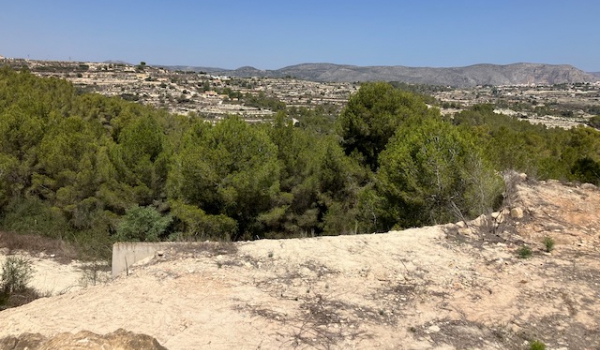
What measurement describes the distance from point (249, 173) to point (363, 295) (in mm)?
7418

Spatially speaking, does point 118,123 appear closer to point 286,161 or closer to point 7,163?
point 7,163

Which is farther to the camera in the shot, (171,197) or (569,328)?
(171,197)

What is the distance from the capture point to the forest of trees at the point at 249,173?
12.1 meters

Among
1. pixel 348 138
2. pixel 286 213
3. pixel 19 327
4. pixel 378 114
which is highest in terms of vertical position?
pixel 378 114

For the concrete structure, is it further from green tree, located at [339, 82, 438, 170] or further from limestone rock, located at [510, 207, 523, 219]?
green tree, located at [339, 82, 438, 170]

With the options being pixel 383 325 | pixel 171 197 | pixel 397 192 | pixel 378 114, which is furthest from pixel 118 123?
pixel 383 325

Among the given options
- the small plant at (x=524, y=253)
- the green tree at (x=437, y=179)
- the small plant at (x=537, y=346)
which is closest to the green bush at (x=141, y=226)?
the green tree at (x=437, y=179)

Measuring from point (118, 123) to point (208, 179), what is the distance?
12149 millimetres

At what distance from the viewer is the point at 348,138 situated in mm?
17875

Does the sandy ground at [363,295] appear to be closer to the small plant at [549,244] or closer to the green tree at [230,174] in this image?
the small plant at [549,244]

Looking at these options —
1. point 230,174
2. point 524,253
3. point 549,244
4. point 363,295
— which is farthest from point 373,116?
point 363,295

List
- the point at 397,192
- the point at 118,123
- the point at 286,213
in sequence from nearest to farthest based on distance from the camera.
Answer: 1. the point at 397,192
2. the point at 286,213
3. the point at 118,123

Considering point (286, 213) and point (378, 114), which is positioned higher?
point (378, 114)

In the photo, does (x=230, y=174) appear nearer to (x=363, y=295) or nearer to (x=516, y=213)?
(x=363, y=295)
